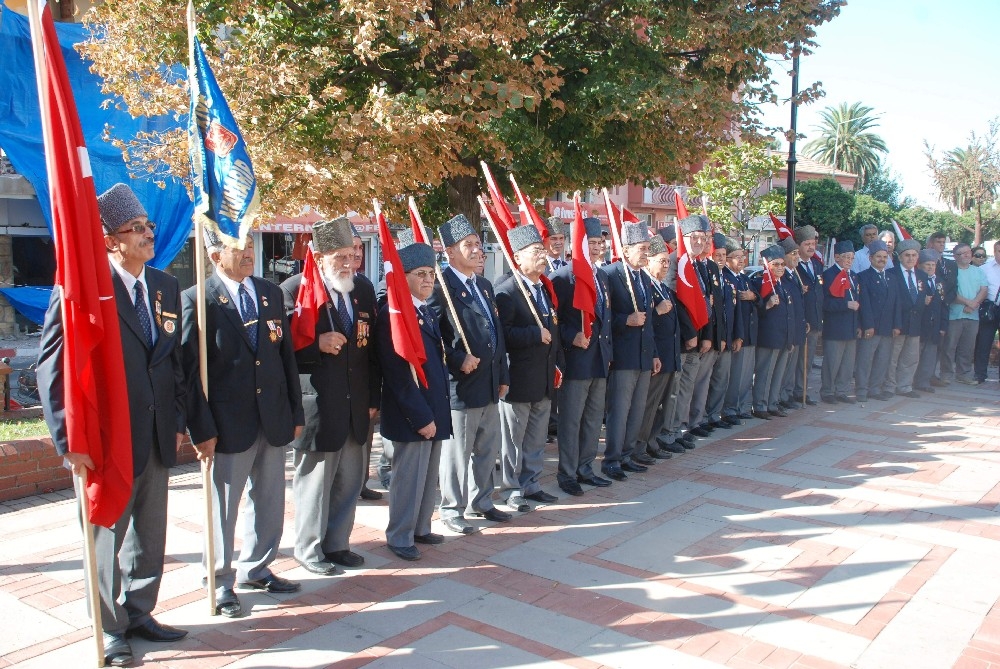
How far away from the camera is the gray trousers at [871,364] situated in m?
11.6

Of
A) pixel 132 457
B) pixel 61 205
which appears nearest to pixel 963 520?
pixel 132 457

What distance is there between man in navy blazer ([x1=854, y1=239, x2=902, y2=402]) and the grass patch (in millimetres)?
9696

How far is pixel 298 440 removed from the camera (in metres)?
5.06

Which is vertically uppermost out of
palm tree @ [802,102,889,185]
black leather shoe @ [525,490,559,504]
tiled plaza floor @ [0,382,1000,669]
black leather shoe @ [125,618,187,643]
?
palm tree @ [802,102,889,185]

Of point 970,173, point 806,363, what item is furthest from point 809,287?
point 970,173

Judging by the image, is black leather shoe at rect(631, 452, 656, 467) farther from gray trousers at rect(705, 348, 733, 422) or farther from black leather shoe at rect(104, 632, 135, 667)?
black leather shoe at rect(104, 632, 135, 667)

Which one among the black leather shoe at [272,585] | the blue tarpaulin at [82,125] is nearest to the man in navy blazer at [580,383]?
the black leather shoe at [272,585]

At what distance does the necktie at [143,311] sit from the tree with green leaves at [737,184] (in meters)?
14.7

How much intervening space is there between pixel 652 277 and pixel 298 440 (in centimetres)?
Result: 401

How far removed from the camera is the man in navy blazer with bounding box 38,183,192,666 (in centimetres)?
392

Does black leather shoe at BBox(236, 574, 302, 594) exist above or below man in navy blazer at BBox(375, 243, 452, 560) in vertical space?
below

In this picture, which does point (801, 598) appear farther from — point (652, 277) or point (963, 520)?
point (652, 277)

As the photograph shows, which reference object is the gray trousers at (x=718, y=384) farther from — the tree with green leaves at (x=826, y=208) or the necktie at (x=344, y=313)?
the tree with green leaves at (x=826, y=208)

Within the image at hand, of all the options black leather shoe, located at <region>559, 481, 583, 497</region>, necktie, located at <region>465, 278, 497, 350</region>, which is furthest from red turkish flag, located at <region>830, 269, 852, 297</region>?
necktie, located at <region>465, 278, 497, 350</region>
